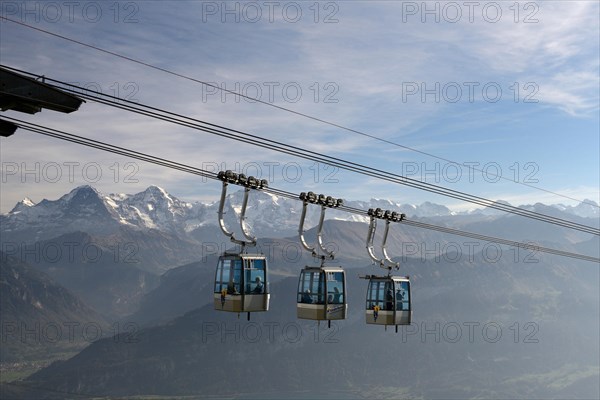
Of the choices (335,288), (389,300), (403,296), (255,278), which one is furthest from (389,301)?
(255,278)

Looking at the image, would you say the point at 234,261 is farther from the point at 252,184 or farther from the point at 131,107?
the point at 131,107

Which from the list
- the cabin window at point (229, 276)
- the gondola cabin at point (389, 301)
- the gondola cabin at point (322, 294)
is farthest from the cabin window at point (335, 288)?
the cabin window at point (229, 276)

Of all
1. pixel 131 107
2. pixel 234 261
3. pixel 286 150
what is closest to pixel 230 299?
pixel 234 261

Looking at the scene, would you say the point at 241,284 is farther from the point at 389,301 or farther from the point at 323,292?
the point at 389,301

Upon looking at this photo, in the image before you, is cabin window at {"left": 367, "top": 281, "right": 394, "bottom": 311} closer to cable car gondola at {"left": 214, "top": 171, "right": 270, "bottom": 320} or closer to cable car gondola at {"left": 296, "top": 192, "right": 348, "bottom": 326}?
cable car gondola at {"left": 296, "top": 192, "right": 348, "bottom": 326}

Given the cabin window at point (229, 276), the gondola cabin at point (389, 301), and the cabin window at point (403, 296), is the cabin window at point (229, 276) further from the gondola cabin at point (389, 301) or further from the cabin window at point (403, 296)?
the cabin window at point (403, 296)

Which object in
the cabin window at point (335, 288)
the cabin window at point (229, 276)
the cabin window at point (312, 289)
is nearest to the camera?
the cabin window at point (229, 276)
